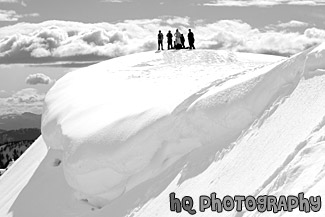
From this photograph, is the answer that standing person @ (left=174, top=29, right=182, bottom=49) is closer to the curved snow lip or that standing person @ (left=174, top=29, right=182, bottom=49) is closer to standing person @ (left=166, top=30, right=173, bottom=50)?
standing person @ (left=166, top=30, right=173, bottom=50)

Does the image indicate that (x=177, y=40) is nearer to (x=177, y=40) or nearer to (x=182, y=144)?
(x=177, y=40)

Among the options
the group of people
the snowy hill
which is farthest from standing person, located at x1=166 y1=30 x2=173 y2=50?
the snowy hill

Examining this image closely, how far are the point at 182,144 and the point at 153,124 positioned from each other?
3.15 ft

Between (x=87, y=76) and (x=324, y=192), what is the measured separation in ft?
48.4

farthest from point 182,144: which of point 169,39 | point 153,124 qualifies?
point 169,39

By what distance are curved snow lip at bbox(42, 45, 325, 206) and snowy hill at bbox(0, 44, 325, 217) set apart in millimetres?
25

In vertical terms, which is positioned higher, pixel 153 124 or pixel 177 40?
pixel 153 124

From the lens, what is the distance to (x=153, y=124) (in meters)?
11.0

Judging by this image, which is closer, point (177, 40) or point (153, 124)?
point (153, 124)

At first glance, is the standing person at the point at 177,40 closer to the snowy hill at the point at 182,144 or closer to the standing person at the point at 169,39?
the standing person at the point at 169,39

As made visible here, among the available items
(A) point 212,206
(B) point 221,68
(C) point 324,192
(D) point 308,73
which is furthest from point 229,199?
(B) point 221,68

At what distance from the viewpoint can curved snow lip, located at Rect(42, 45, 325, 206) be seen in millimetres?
9930

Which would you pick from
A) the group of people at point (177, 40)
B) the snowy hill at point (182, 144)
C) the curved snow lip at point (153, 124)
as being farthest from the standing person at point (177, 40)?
the curved snow lip at point (153, 124)

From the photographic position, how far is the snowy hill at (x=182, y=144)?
25.9 ft
